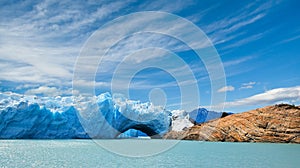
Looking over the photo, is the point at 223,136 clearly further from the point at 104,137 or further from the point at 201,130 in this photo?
the point at 104,137

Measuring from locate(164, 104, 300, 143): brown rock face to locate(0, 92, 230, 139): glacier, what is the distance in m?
18.7

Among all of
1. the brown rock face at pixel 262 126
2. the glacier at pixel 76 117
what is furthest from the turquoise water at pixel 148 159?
the glacier at pixel 76 117

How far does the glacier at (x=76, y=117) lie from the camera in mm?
56562

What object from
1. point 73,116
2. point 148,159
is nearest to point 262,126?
point 148,159

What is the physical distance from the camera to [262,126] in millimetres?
56094

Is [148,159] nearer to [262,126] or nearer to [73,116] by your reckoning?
[262,126]

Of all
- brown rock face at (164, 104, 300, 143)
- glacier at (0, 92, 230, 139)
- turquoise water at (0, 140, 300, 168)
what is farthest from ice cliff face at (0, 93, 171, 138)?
turquoise water at (0, 140, 300, 168)

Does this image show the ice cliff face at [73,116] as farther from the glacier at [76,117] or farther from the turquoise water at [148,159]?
the turquoise water at [148,159]

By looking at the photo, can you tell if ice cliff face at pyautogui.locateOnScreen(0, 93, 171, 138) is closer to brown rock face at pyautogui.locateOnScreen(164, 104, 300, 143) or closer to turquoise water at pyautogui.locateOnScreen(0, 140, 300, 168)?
brown rock face at pyautogui.locateOnScreen(164, 104, 300, 143)

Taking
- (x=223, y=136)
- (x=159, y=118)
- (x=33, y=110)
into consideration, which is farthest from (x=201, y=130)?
(x=33, y=110)

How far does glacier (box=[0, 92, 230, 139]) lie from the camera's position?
5656 centimetres

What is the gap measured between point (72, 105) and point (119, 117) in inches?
529

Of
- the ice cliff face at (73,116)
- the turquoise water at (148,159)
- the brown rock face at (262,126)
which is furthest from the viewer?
the ice cliff face at (73,116)

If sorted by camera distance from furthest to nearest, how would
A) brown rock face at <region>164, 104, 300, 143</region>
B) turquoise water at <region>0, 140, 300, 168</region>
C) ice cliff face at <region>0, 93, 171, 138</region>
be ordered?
ice cliff face at <region>0, 93, 171, 138</region>
brown rock face at <region>164, 104, 300, 143</region>
turquoise water at <region>0, 140, 300, 168</region>
